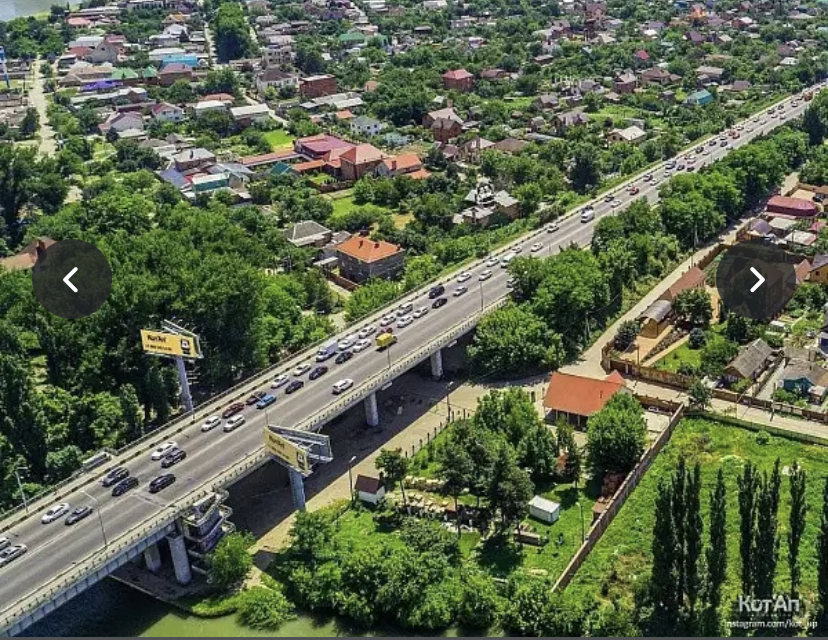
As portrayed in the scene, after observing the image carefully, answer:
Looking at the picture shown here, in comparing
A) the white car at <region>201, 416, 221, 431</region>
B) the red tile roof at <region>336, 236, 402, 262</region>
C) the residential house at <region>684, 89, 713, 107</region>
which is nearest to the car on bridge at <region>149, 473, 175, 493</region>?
the white car at <region>201, 416, 221, 431</region>

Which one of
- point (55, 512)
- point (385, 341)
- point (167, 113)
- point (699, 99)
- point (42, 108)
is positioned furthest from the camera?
point (42, 108)

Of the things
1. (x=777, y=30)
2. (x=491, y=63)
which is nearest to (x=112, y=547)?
(x=491, y=63)

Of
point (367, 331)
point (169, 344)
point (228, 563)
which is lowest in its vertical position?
point (228, 563)

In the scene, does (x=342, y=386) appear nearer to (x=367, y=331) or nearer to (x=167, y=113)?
(x=367, y=331)

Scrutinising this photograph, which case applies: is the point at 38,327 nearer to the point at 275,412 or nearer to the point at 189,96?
the point at 275,412

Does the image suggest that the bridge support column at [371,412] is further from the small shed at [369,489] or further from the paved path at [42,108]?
the paved path at [42,108]

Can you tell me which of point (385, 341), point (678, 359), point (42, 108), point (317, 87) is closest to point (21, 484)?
point (385, 341)
